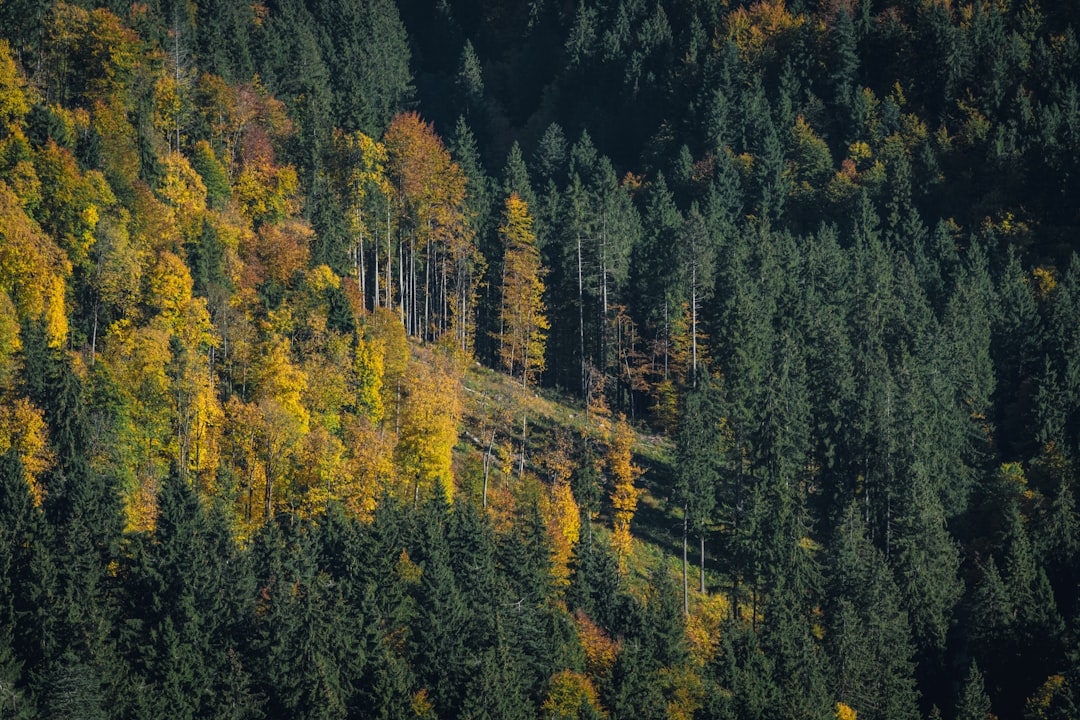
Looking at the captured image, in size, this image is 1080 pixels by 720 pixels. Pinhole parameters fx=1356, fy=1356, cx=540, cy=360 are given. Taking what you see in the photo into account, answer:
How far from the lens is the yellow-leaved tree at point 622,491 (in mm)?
82875

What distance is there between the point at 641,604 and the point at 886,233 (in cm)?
5896

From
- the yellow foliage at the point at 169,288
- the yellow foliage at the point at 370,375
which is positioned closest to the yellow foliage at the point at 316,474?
the yellow foliage at the point at 370,375

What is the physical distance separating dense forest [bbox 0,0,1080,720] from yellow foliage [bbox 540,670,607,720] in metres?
0.29

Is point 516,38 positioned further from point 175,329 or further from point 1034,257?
point 175,329

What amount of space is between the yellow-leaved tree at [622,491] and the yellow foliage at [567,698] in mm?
12622

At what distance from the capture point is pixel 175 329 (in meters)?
79.0

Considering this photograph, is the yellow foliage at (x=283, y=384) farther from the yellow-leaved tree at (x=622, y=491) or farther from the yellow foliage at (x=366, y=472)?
the yellow-leaved tree at (x=622, y=491)

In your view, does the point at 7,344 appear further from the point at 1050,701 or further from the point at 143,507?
the point at 1050,701

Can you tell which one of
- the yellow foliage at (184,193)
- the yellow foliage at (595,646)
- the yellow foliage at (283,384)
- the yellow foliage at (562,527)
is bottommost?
the yellow foliage at (595,646)

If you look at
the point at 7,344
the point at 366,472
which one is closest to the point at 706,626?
the point at 366,472

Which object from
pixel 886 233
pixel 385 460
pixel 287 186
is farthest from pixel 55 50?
pixel 886 233

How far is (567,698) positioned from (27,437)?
30.8 m

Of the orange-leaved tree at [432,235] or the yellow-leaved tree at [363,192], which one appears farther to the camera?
the orange-leaved tree at [432,235]

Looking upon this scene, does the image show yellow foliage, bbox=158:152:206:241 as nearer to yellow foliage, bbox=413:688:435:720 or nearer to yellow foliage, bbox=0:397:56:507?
yellow foliage, bbox=0:397:56:507
